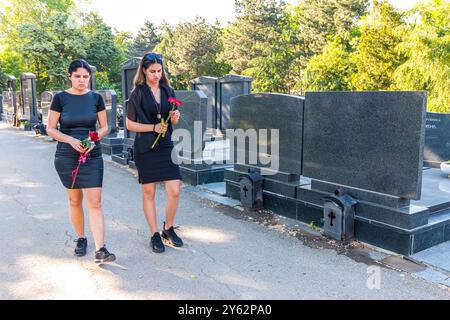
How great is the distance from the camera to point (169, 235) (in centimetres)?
408

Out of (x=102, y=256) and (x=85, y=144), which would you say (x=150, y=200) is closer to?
(x=102, y=256)

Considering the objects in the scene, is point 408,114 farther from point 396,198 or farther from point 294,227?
point 294,227

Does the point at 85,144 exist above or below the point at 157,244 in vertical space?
above

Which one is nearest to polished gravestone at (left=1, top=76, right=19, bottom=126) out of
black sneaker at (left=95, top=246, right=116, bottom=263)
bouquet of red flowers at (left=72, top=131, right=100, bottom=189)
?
bouquet of red flowers at (left=72, top=131, right=100, bottom=189)

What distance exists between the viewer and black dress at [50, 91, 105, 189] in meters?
3.51

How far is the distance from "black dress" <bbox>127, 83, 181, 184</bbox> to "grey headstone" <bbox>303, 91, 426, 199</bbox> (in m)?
1.77

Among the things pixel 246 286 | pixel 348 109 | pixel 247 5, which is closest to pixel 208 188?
pixel 348 109

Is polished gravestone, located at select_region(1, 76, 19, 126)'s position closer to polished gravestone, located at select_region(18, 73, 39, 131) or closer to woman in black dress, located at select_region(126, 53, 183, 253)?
polished gravestone, located at select_region(18, 73, 39, 131)

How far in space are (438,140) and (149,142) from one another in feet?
19.6

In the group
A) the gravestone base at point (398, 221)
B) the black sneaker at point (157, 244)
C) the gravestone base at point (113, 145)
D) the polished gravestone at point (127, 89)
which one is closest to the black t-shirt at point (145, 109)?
the black sneaker at point (157, 244)

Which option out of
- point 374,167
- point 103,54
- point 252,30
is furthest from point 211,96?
point 252,30

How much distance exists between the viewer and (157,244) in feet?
12.7

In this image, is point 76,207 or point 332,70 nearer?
point 76,207

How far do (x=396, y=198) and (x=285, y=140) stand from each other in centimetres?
167
